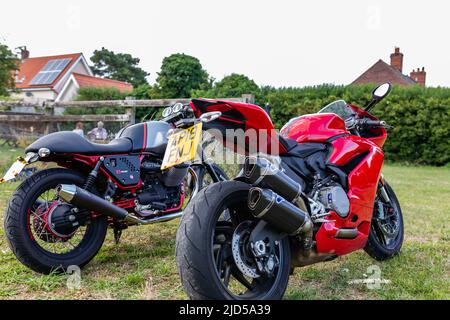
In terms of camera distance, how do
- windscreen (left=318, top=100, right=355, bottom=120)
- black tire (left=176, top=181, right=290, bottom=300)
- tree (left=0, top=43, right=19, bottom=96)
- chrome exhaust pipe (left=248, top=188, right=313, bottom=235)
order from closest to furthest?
black tire (left=176, top=181, right=290, bottom=300)
chrome exhaust pipe (left=248, top=188, right=313, bottom=235)
windscreen (left=318, top=100, right=355, bottom=120)
tree (left=0, top=43, right=19, bottom=96)

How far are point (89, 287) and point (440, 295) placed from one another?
7.11ft

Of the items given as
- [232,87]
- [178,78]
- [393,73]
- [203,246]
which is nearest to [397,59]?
[393,73]

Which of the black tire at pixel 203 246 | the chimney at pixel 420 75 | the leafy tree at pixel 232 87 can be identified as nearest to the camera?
the black tire at pixel 203 246

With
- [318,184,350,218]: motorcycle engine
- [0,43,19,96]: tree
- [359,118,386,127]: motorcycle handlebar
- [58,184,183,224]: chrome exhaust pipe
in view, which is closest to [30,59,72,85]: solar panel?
[0,43,19,96]: tree

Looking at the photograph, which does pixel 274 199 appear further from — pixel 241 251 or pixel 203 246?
pixel 203 246

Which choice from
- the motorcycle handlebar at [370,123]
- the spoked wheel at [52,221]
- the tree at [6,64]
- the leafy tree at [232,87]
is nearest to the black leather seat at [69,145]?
the spoked wheel at [52,221]

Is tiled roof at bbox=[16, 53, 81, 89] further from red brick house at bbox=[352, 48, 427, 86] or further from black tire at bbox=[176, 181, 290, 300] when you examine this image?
black tire at bbox=[176, 181, 290, 300]

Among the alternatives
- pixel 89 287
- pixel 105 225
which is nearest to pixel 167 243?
pixel 105 225

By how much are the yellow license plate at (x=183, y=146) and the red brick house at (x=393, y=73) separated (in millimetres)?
32453

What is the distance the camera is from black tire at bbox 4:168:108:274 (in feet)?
9.19

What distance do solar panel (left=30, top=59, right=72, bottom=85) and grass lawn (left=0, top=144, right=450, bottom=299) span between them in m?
35.5

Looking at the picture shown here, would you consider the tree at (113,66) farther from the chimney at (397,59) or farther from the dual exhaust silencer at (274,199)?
the dual exhaust silencer at (274,199)

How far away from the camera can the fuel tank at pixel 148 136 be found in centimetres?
344
